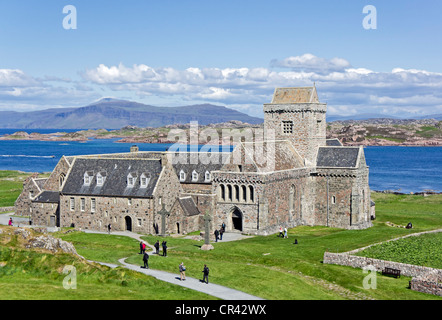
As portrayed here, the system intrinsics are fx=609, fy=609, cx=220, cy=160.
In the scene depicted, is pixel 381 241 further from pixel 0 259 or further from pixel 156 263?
pixel 0 259

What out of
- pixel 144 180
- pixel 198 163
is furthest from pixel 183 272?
pixel 198 163

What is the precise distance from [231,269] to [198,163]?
28.7 meters

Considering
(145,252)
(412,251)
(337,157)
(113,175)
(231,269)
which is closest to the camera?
(231,269)

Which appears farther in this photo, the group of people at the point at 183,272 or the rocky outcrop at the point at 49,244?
the rocky outcrop at the point at 49,244

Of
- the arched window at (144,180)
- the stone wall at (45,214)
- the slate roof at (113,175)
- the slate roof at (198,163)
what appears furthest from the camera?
the slate roof at (198,163)

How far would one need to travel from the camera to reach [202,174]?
7300 cm

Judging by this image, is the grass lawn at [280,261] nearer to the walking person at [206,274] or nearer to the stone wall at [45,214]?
the walking person at [206,274]

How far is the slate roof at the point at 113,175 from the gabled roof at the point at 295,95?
19201mm

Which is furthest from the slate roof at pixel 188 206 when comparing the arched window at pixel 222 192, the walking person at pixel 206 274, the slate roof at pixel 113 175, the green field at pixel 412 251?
the walking person at pixel 206 274

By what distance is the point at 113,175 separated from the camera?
228 feet

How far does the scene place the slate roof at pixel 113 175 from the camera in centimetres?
6738

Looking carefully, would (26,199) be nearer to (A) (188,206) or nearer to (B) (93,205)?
(B) (93,205)
